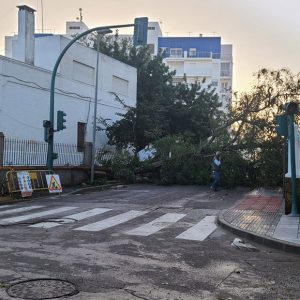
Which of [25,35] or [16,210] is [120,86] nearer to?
[25,35]

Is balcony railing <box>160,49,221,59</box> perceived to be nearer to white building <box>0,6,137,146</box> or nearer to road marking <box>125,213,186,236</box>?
white building <box>0,6,137,146</box>

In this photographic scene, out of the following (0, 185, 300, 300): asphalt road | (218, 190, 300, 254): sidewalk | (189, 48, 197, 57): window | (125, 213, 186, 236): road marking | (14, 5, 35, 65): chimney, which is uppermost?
(189, 48, 197, 57): window

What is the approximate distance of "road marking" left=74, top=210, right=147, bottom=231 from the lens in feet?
38.4

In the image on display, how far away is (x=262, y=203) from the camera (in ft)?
55.4

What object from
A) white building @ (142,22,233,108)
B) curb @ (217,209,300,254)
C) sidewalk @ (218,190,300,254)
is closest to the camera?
curb @ (217,209,300,254)

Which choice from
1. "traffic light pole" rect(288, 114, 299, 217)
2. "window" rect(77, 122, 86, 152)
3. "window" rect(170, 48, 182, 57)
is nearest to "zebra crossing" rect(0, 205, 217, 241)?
"traffic light pole" rect(288, 114, 299, 217)

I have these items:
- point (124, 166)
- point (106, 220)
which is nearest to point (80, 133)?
point (124, 166)

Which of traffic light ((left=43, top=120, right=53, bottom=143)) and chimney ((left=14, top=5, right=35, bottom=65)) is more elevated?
chimney ((left=14, top=5, right=35, bottom=65))

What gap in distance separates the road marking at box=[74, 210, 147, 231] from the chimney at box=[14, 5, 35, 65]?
15285 millimetres

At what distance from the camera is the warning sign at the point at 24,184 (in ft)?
61.2

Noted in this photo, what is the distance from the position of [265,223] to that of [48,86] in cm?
1776

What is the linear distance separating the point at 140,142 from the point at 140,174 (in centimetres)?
579

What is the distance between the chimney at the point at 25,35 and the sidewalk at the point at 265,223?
15383mm

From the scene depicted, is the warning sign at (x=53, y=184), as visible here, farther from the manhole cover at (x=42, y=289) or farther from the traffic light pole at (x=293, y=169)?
the manhole cover at (x=42, y=289)
